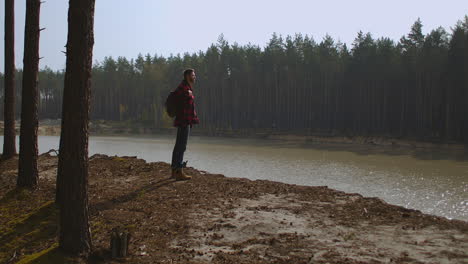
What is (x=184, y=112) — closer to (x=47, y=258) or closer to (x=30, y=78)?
(x=30, y=78)

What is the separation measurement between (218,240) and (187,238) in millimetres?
340

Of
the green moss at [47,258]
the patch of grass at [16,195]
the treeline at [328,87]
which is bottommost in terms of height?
the green moss at [47,258]

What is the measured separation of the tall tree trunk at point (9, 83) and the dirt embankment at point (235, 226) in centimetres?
463

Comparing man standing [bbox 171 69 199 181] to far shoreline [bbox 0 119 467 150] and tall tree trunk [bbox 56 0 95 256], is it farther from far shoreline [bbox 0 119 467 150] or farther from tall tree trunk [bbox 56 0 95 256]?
far shoreline [bbox 0 119 467 150]

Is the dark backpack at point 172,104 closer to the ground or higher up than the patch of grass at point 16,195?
higher up

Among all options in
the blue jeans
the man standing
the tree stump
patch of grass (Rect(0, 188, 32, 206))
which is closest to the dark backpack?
the man standing

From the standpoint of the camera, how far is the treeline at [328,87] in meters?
36.4

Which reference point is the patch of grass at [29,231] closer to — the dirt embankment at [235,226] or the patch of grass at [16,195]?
the dirt embankment at [235,226]

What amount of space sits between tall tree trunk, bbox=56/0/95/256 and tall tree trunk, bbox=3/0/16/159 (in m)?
8.20

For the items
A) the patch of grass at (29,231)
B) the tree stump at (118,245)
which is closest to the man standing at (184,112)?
the patch of grass at (29,231)

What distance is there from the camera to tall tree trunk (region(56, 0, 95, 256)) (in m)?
3.85

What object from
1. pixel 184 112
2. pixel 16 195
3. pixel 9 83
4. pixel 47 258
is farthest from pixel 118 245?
pixel 9 83

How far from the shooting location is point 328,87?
4797cm

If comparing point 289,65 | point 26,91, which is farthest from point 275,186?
point 289,65
